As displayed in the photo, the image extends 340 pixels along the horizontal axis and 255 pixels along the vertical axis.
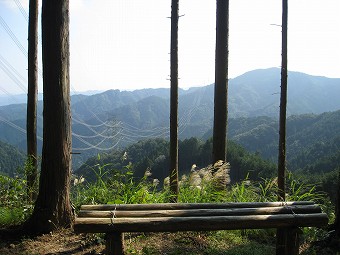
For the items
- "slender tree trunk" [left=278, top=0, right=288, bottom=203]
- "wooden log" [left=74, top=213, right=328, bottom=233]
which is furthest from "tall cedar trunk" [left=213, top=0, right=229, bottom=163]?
"wooden log" [left=74, top=213, right=328, bottom=233]

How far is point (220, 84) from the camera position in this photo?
739cm

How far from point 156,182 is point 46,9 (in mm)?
2737

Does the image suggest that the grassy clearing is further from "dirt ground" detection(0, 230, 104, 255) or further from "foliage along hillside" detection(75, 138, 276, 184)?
"foliage along hillside" detection(75, 138, 276, 184)

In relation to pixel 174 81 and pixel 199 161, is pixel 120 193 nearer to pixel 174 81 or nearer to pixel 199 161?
pixel 174 81

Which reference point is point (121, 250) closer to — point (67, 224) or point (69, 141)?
→ point (67, 224)

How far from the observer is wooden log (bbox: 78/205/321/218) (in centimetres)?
301

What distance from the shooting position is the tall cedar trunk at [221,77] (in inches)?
288

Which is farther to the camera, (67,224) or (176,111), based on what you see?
(176,111)

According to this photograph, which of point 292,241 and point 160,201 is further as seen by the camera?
point 160,201

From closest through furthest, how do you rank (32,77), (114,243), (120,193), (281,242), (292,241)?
(114,243) < (292,241) < (281,242) < (120,193) < (32,77)

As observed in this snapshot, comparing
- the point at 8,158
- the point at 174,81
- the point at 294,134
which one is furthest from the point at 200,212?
the point at 294,134

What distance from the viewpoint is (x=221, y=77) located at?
7.37m

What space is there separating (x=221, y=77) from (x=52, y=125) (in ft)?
14.2

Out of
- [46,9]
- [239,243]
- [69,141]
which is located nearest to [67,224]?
[69,141]
